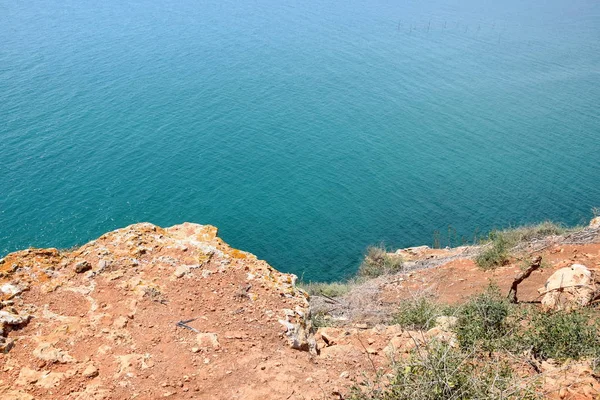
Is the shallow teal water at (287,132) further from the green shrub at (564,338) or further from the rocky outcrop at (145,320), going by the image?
the green shrub at (564,338)

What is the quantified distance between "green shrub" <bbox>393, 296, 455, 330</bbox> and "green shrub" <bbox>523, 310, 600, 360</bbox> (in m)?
1.88

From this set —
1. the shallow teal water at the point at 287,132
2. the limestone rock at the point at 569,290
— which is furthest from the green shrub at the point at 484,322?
the shallow teal water at the point at 287,132

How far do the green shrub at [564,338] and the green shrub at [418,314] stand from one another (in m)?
1.88

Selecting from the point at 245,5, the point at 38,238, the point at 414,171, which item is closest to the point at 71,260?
the point at 38,238

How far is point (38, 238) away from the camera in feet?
85.3

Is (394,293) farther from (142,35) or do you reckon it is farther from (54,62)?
(142,35)

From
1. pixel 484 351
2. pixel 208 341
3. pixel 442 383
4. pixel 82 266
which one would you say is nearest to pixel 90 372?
pixel 208 341

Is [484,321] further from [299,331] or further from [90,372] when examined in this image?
[90,372]

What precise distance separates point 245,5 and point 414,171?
47166 mm

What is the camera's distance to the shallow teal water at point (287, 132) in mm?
28953

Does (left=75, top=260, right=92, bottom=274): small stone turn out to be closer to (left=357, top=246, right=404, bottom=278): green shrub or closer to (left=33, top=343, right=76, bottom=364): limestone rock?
(left=33, top=343, right=76, bottom=364): limestone rock

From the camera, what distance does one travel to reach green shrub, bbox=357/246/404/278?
20.4 metres

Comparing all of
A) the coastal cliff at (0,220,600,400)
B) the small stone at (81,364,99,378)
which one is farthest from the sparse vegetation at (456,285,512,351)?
the small stone at (81,364,99,378)

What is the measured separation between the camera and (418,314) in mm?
9625
